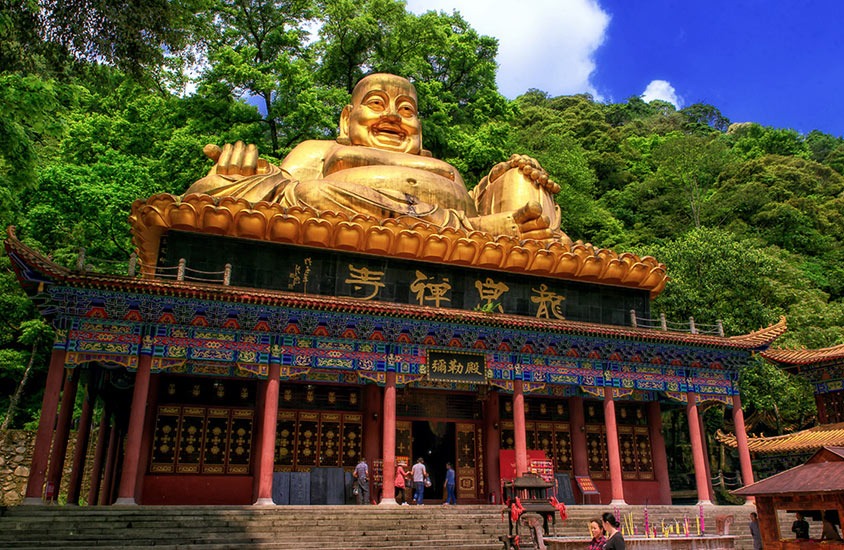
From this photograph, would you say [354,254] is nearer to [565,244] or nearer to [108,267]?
[565,244]

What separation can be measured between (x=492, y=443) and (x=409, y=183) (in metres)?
6.79

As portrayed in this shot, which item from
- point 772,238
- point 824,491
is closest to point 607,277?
point 824,491

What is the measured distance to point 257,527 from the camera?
10023 mm

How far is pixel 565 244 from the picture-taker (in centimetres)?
1644

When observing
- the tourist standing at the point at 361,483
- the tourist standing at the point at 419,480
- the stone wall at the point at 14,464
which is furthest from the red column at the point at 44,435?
the stone wall at the point at 14,464

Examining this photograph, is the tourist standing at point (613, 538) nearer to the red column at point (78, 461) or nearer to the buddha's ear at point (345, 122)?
the red column at point (78, 461)

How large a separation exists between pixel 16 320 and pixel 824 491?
874 inches

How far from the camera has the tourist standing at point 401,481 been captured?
43.3ft

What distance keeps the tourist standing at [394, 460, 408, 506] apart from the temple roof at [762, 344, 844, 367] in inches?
426

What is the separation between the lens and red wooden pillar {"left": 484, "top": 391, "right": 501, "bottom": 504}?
49.8ft

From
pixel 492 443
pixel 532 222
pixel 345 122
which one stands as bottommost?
pixel 492 443

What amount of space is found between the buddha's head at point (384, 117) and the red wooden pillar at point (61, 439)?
10981mm

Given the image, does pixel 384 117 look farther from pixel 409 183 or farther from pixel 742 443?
pixel 742 443

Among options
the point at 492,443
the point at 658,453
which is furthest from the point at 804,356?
the point at 492,443
